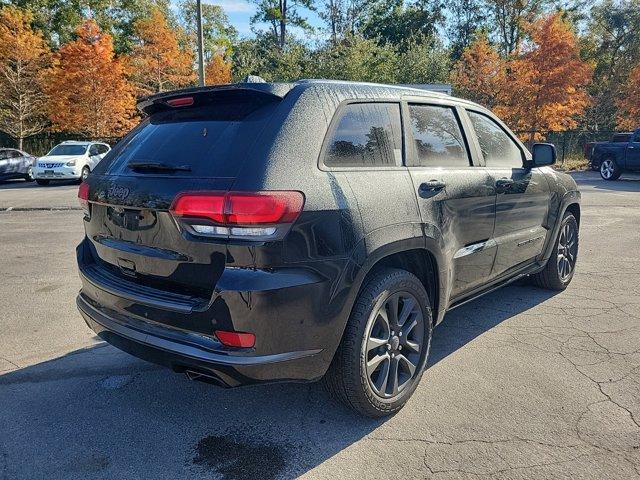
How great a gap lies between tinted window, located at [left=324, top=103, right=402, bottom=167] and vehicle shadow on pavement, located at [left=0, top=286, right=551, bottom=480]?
147 cm

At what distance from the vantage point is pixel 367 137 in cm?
295

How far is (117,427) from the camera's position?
2.90 metres

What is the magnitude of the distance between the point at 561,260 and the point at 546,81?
2372 centimetres

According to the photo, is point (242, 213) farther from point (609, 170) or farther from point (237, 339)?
point (609, 170)

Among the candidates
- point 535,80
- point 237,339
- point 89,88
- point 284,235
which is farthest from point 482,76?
point 237,339

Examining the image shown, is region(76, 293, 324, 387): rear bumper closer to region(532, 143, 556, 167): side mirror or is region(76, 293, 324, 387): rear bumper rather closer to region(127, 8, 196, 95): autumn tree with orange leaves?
region(532, 143, 556, 167): side mirror

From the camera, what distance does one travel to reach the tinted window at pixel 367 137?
108 inches

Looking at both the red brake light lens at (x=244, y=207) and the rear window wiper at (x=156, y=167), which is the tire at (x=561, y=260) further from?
the rear window wiper at (x=156, y=167)

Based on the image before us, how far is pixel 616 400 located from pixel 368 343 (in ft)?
5.31

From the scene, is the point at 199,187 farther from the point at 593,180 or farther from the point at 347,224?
the point at 593,180

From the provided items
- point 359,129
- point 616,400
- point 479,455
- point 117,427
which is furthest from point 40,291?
point 616,400

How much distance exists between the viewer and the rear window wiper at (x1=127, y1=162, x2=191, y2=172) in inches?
101

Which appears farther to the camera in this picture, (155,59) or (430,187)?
(155,59)

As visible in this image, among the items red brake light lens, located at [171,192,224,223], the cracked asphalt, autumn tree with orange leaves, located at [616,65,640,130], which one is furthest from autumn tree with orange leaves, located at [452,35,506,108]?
red brake light lens, located at [171,192,224,223]
